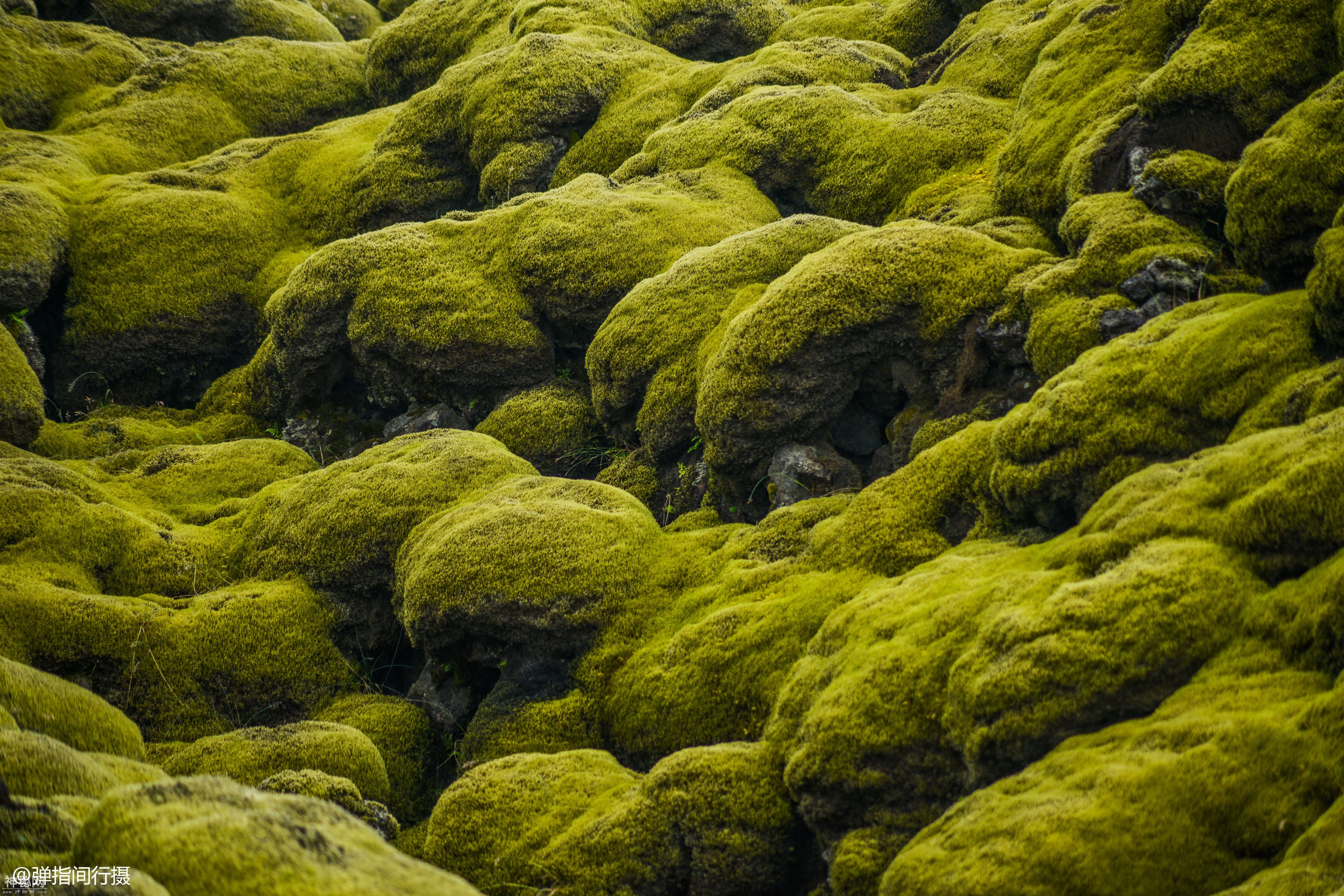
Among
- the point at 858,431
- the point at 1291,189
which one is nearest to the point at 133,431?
the point at 858,431

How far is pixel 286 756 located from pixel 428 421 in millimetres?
6182

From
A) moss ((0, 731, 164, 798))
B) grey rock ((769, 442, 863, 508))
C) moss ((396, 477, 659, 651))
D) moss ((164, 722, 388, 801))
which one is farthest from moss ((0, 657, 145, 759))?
grey rock ((769, 442, 863, 508))

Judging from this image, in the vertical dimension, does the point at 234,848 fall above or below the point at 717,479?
above

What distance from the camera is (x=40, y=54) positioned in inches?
881

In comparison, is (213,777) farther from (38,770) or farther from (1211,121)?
(1211,121)

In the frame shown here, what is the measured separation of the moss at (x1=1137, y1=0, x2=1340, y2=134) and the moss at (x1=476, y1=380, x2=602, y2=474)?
22.6 ft

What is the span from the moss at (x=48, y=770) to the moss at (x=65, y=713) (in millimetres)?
1118

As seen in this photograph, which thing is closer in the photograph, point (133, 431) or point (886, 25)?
point (133, 431)

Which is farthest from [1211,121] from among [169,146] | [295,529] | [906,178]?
[169,146]

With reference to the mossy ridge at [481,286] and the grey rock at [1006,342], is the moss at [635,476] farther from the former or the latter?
the grey rock at [1006,342]

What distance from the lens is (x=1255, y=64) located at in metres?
8.12

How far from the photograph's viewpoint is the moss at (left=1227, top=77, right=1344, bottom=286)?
640 cm

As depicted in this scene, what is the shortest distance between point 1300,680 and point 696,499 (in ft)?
21.0

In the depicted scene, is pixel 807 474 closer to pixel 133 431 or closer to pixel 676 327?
pixel 676 327
